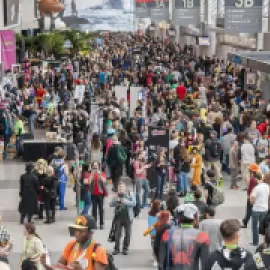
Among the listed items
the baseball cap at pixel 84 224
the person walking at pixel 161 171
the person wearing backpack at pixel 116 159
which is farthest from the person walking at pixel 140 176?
the baseball cap at pixel 84 224

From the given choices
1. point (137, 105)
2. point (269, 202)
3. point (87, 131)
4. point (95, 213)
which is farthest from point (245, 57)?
point (269, 202)

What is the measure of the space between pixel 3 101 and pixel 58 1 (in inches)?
588

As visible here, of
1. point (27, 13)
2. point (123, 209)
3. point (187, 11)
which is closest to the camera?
point (123, 209)

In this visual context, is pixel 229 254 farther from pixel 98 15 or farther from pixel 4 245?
pixel 98 15

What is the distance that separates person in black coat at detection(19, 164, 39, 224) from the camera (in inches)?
666

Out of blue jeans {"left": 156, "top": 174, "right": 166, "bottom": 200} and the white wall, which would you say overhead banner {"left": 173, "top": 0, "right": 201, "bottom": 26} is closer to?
the white wall

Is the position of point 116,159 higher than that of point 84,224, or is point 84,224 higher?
point 84,224

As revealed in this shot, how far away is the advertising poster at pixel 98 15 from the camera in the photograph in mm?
38688

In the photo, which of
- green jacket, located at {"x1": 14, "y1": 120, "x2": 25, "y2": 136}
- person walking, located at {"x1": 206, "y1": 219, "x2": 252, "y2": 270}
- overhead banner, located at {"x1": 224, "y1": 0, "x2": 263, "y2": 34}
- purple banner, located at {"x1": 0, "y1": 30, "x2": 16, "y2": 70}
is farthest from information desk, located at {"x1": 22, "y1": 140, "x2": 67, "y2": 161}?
person walking, located at {"x1": 206, "y1": 219, "x2": 252, "y2": 270}

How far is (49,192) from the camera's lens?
1733cm

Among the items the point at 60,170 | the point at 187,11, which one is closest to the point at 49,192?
the point at 60,170

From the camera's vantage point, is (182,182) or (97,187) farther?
(182,182)

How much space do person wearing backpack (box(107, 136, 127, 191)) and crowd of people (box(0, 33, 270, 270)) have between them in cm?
3

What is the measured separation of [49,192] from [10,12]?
904 inches
